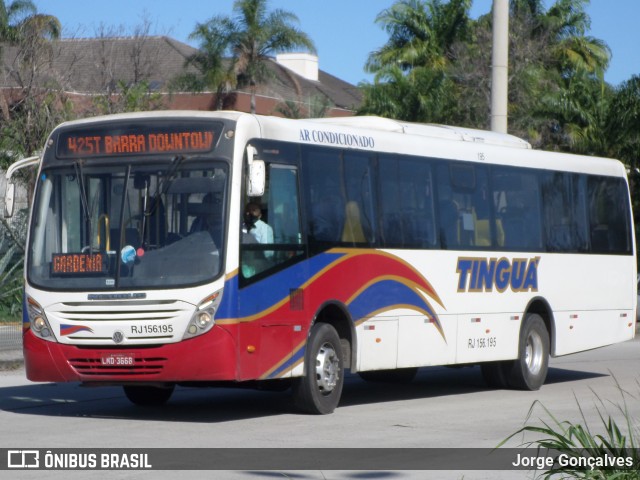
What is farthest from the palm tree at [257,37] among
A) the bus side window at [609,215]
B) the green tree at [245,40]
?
the bus side window at [609,215]

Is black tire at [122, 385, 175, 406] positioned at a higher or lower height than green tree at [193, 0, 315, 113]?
lower

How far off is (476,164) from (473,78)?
2874 cm

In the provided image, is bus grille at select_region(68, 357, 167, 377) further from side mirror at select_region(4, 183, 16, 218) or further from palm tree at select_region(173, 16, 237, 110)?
palm tree at select_region(173, 16, 237, 110)

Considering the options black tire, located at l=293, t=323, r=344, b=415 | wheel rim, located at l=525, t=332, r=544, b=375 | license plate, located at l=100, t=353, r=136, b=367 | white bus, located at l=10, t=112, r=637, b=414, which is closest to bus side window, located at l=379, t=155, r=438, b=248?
white bus, located at l=10, t=112, r=637, b=414

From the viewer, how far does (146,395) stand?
584 inches

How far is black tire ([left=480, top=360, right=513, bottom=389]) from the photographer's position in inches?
690

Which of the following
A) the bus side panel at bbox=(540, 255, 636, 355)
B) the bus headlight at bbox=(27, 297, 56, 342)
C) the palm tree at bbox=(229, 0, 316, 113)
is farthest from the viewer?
the palm tree at bbox=(229, 0, 316, 113)

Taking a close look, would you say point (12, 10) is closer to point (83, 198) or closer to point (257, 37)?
point (257, 37)

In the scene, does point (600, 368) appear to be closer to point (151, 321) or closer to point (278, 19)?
point (151, 321)

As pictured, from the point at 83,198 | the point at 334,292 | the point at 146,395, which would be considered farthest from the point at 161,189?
the point at 146,395

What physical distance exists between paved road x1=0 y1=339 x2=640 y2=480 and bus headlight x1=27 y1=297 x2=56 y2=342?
853 millimetres

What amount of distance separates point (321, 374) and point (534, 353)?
4961 millimetres

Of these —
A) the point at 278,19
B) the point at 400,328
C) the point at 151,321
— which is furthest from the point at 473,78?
the point at 151,321

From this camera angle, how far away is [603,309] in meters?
19.2
